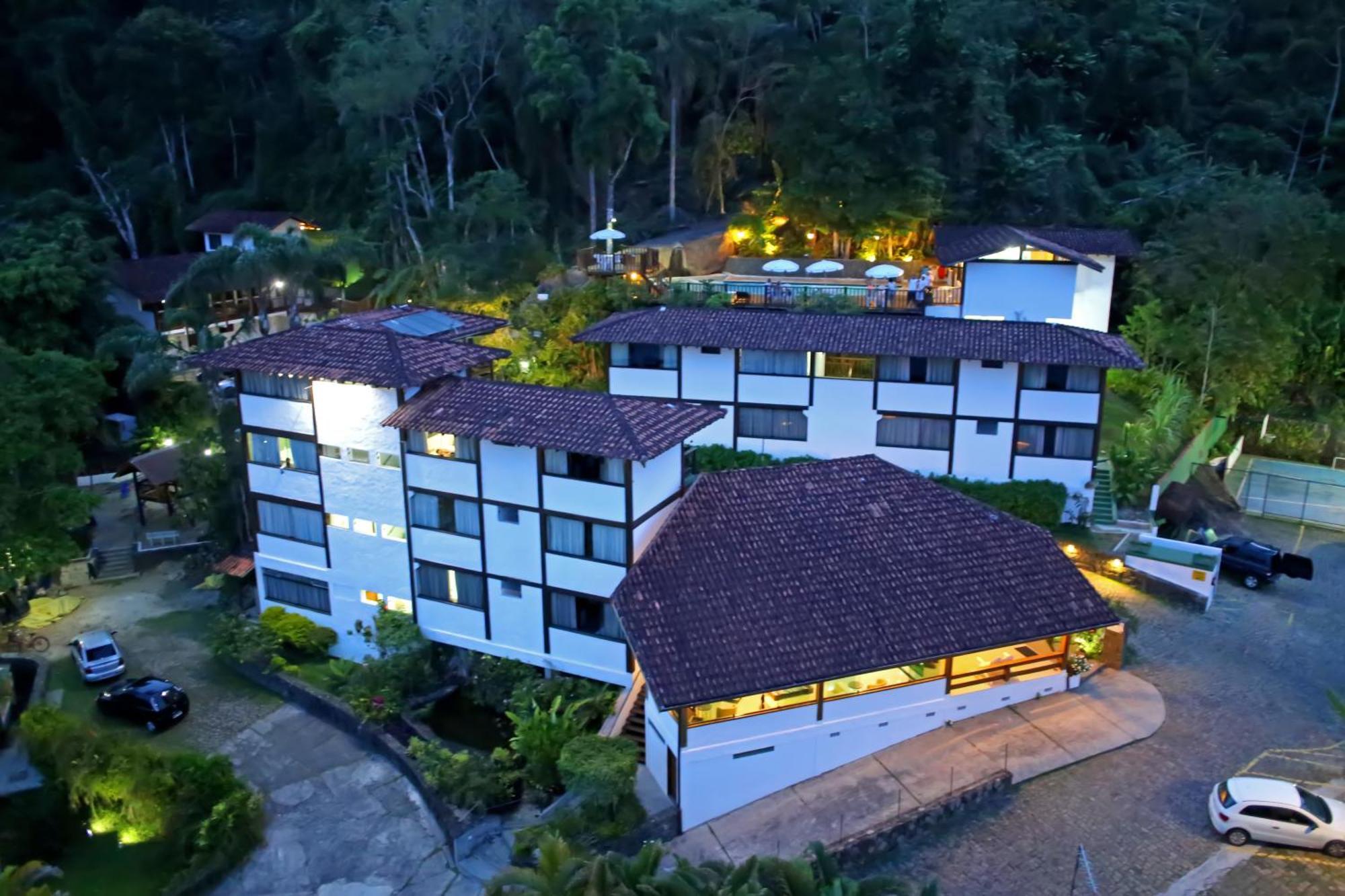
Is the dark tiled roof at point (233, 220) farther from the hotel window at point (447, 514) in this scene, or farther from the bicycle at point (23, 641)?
the hotel window at point (447, 514)

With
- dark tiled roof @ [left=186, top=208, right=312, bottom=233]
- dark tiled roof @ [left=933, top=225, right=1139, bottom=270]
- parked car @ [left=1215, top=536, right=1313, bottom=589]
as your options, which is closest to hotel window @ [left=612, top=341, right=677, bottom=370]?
dark tiled roof @ [left=933, top=225, right=1139, bottom=270]

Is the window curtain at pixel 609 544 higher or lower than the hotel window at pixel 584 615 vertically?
higher

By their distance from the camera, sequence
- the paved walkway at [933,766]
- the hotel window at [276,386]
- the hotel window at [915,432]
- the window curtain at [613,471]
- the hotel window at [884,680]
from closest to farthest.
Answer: the paved walkway at [933,766]
the hotel window at [884,680]
the window curtain at [613,471]
the hotel window at [276,386]
the hotel window at [915,432]

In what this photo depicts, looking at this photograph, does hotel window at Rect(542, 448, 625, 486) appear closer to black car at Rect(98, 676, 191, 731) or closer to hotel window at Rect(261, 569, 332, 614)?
hotel window at Rect(261, 569, 332, 614)

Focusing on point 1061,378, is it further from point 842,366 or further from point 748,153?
point 748,153

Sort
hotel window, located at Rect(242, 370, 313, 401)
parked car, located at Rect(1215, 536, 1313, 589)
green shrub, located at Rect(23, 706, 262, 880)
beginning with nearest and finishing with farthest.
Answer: green shrub, located at Rect(23, 706, 262, 880)
hotel window, located at Rect(242, 370, 313, 401)
parked car, located at Rect(1215, 536, 1313, 589)

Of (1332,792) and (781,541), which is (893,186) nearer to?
(781,541)

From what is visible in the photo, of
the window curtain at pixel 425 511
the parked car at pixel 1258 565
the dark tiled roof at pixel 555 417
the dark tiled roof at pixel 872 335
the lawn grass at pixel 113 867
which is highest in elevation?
the dark tiled roof at pixel 872 335

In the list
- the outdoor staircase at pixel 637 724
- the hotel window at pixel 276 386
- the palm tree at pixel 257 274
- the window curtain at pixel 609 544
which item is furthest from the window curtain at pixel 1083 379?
the palm tree at pixel 257 274
